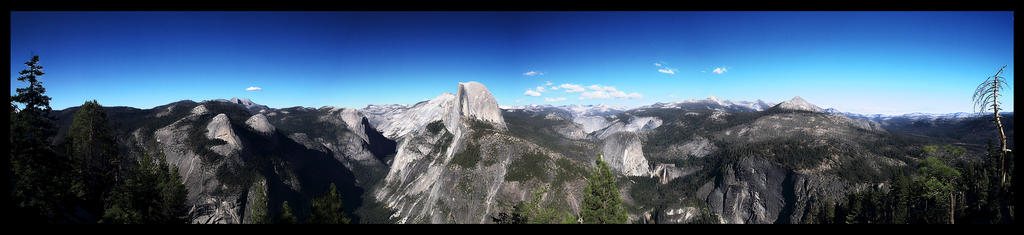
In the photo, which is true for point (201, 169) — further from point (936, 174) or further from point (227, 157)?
point (936, 174)

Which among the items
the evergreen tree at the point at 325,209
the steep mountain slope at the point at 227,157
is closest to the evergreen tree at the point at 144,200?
the evergreen tree at the point at 325,209

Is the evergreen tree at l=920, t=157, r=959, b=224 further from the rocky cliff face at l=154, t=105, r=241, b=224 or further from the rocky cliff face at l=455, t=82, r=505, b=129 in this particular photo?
the rocky cliff face at l=455, t=82, r=505, b=129

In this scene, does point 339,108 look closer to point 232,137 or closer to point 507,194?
point 232,137

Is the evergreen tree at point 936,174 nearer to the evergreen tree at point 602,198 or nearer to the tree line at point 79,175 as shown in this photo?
the evergreen tree at point 602,198

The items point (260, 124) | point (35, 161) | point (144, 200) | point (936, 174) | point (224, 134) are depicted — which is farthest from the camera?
point (260, 124)

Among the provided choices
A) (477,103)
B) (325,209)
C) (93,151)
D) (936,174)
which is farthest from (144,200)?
(477,103)

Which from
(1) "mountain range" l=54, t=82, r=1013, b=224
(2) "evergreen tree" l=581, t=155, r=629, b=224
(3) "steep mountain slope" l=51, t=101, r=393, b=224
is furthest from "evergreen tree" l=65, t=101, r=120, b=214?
(1) "mountain range" l=54, t=82, r=1013, b=224

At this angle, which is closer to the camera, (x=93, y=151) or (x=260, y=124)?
(x=93, y=151)

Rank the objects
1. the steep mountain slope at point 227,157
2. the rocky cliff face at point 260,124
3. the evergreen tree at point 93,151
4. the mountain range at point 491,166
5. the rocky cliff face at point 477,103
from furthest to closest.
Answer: the rocky cliff face at point 477,103, the rocky cliff face at point 260,124, the mountain range at point 491,166, the steep mountain slope at point 227,157, the evergreen tree at point 93,151

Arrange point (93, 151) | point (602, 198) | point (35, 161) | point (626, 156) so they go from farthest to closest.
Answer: point (626, 156) < point (93, 151) < point (602, 198) < point (35, 161)

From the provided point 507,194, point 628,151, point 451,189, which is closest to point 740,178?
point 628,151

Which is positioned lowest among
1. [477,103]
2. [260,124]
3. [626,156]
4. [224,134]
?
[626,156]
